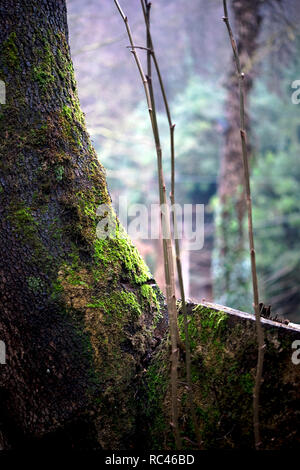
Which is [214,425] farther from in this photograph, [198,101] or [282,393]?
[198,101]

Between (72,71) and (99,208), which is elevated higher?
(72,71)

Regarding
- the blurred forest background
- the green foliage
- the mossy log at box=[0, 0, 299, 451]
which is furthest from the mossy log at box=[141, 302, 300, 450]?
the green foliage

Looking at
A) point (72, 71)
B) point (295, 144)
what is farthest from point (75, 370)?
point (295, 144)

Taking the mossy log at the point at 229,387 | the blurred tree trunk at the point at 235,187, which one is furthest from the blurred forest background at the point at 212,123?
the mossy log at the point at 229,387

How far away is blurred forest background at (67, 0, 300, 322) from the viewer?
6691mm

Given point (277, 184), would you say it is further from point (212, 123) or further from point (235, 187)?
point (235, 187)

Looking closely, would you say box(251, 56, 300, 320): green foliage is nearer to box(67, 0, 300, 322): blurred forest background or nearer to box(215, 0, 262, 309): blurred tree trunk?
box(67, 0, 300, 322): blurred forest background

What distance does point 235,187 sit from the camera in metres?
7.09

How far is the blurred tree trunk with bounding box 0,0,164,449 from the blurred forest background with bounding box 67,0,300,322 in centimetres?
61

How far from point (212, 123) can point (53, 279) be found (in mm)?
14770

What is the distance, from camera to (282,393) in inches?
51.1

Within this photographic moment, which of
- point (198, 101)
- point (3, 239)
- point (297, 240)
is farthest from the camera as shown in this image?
point (198, 101)

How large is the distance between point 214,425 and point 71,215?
879 mm
